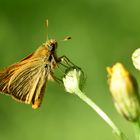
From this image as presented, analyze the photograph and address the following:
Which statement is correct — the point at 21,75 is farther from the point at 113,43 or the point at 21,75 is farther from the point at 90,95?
the point at 113,43

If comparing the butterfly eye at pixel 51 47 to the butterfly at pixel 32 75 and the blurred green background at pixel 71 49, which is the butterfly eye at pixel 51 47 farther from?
the blurred green background at pixel 71 49

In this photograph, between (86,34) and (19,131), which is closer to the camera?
(19,131)

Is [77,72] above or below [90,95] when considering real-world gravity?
below

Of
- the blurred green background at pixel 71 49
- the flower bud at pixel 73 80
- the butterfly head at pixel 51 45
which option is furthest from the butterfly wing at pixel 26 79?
the blurred green background at pixel 71 49

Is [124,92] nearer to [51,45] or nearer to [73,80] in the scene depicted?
[73,80]

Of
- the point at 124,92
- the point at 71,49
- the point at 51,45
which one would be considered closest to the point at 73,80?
the point at 51,45

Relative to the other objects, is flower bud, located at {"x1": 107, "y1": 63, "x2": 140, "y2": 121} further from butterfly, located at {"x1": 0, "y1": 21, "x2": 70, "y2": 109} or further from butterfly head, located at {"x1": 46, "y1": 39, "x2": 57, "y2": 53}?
butterfly head, located at {"x1": 46, "y1": 39, "x2": 57, "y2": 53}

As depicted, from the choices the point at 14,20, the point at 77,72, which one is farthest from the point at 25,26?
the point at 77,72
